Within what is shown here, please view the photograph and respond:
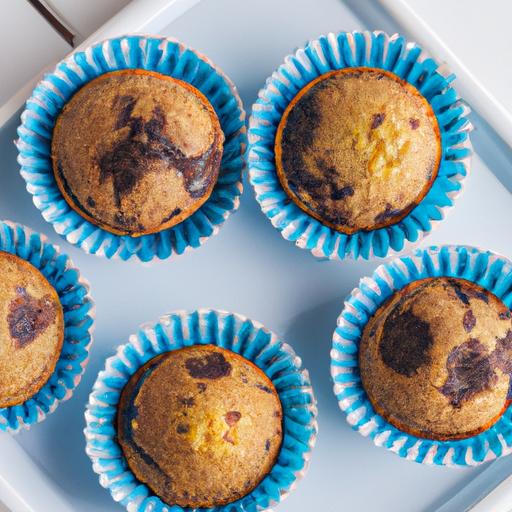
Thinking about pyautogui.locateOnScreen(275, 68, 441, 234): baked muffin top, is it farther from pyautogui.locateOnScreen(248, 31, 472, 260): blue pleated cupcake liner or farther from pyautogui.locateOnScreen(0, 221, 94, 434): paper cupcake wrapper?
pyautogui.locateOnScreen(0, 221, 94, 434): paper cupcake wrapper

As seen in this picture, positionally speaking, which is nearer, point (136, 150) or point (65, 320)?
point (136, 150)

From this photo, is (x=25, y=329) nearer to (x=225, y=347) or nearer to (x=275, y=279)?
(x=225, y=347)

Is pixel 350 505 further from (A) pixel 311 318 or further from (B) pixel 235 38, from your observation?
(B) pixel 235 38

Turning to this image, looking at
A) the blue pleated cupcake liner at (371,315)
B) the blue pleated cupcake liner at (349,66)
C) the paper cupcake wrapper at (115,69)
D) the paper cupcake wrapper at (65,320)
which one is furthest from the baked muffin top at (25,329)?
the blue pleated cupcake liner at (371,315)

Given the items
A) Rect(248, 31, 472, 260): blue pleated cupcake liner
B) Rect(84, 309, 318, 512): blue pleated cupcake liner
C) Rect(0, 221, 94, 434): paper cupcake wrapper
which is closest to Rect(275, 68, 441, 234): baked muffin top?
Rect(248, 31, 472, 260): blue pleated cupcake liner

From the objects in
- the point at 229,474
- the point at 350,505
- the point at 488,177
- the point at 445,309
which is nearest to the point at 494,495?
the point at 350,505

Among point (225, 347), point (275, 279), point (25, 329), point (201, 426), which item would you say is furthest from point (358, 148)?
point (25, 329)
